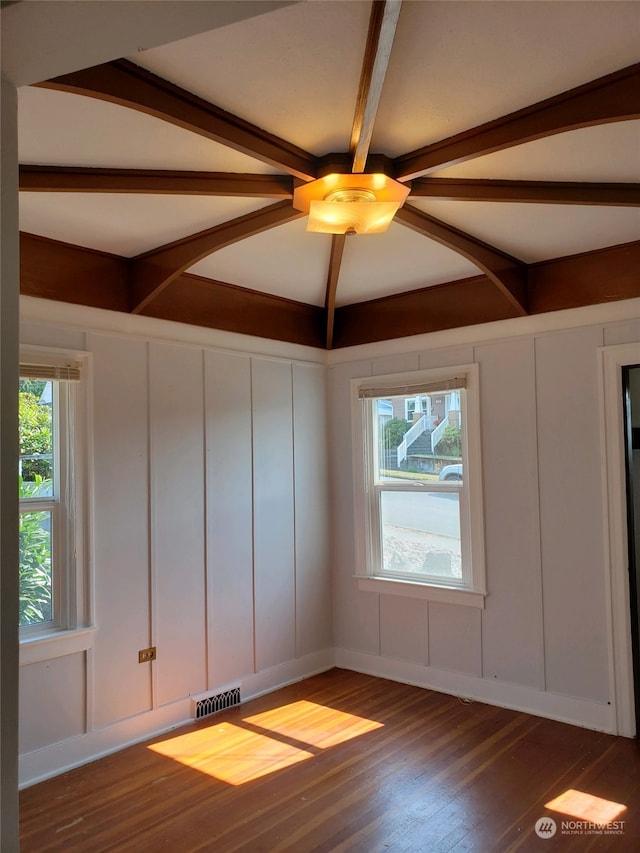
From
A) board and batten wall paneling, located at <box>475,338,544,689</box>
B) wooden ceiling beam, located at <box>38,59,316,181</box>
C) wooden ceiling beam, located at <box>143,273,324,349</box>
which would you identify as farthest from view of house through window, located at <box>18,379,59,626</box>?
board and batten wall paneling, located at <box>475,338,544,689</box>

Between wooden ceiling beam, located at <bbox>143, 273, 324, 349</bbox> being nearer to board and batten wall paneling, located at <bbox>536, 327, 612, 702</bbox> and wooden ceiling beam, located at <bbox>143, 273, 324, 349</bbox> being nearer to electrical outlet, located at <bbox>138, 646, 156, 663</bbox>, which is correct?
board and batten wall paneling, located at <bbox>536, 327, 612, 702</bbox>

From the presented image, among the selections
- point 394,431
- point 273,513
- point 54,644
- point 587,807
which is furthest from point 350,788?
point 394,431

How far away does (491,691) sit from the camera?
3.76m

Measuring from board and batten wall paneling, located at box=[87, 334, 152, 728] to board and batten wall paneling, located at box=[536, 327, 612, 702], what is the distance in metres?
2.36

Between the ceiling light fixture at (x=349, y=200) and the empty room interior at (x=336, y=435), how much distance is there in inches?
0.5

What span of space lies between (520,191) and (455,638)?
2792 millimetres

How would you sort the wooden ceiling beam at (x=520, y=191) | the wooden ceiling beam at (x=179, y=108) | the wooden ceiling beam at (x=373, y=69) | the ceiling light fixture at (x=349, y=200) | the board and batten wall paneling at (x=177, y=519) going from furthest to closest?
1. the board and batten wall paneling at (x=177, y=519)
2. the wooden ceiling beam at (x=520, y=191)
3. the ceiling light fixture at (x=349, y=200)
4. the wooden ceiling beam at (x=179, y=108)
5. the wooden ceiling beam at (x=373, y=69)

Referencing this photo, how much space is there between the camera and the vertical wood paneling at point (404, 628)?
13.5 ft

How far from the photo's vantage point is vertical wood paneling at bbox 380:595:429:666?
162 inches

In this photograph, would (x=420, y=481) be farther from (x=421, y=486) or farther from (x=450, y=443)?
(x=450, y=443)

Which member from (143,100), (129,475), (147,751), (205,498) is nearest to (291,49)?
(143,100)

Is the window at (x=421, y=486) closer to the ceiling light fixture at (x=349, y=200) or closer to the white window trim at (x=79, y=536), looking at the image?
the ceiling light fixture at (x=349, y=200)

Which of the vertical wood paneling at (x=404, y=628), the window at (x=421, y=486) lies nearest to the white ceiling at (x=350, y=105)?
the window at (x=421, y=486)

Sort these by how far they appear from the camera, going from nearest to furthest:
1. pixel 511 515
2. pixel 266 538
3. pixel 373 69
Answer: pixel 373 69 < pixel 511 515 < pixel 266 538
